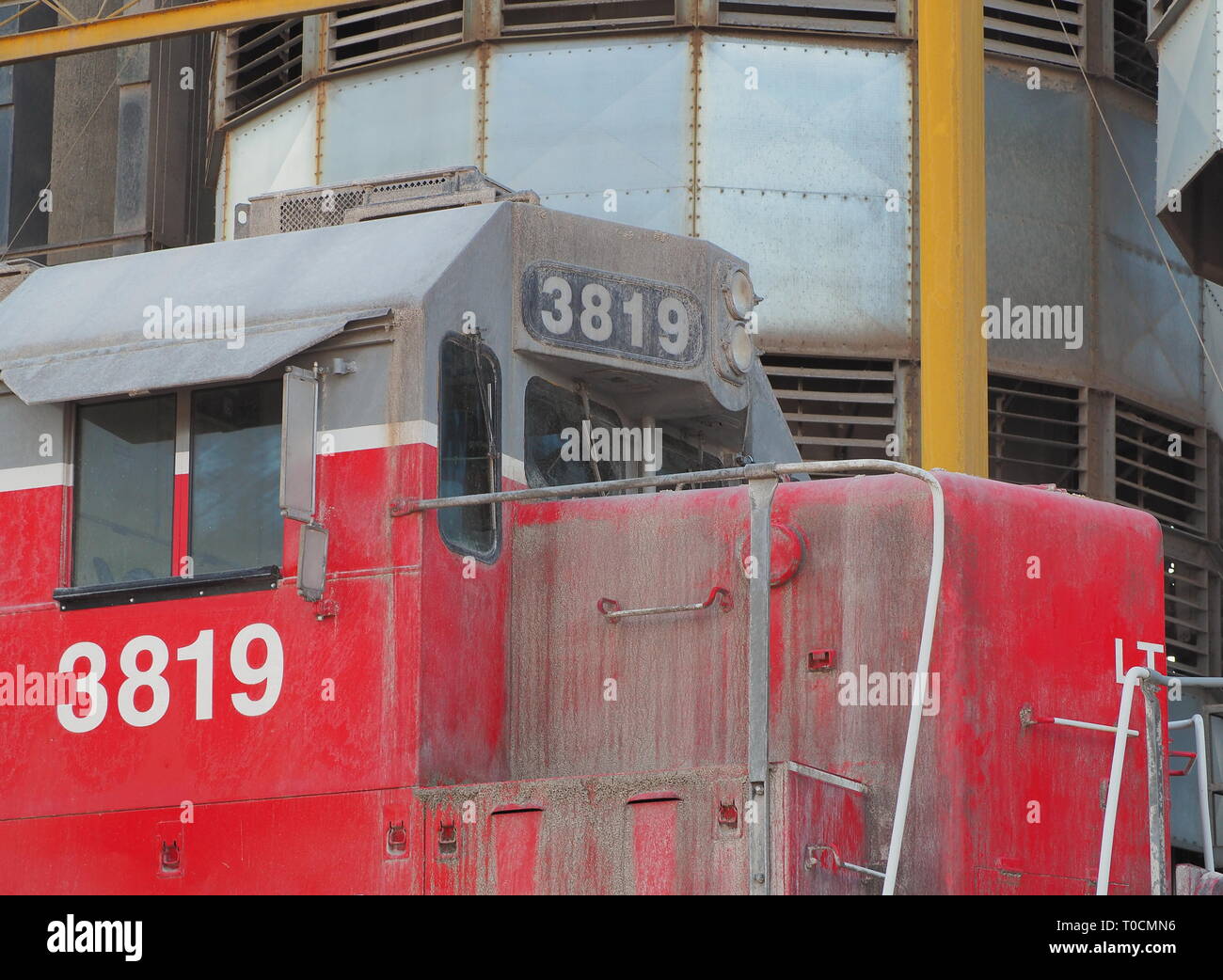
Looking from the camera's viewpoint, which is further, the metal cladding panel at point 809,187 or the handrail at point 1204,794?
the metal cladding panel at point 809,187

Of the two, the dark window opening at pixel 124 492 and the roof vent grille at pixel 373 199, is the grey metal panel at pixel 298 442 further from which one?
the roof vent grille at pixel 373 199

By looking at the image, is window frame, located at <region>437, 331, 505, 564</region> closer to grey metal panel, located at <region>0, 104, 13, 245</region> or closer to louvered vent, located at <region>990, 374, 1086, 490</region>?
louvered vent, located at <region>990, 374, 1086, 490</region>

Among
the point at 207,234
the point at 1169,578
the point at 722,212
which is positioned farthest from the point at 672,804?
the point at 207,234

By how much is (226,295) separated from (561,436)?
1.37 meters

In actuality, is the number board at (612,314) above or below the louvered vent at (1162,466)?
below

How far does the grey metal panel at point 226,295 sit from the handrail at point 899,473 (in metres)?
0.72

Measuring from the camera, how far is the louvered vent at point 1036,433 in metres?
18.8

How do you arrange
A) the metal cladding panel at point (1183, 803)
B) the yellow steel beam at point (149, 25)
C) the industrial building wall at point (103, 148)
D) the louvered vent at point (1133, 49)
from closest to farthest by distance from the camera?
the metal cladding panel at point (1183, 803), the yellow steel beam at point (149, 25), the louvered vent at point (1133, 49), the industrial building wall at point (103, 148)

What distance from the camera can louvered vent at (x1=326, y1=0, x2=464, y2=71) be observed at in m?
19.1

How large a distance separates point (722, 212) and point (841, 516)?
11.7 meters

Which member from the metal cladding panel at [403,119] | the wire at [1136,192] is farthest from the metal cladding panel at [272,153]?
the wire at [1136,192]

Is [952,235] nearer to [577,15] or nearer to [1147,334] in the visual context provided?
[1147,334]

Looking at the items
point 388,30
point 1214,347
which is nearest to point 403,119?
point 388,30

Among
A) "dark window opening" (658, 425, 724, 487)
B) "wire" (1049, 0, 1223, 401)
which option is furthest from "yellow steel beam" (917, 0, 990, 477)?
"dark window opening" (658, 425, 724, 487)
